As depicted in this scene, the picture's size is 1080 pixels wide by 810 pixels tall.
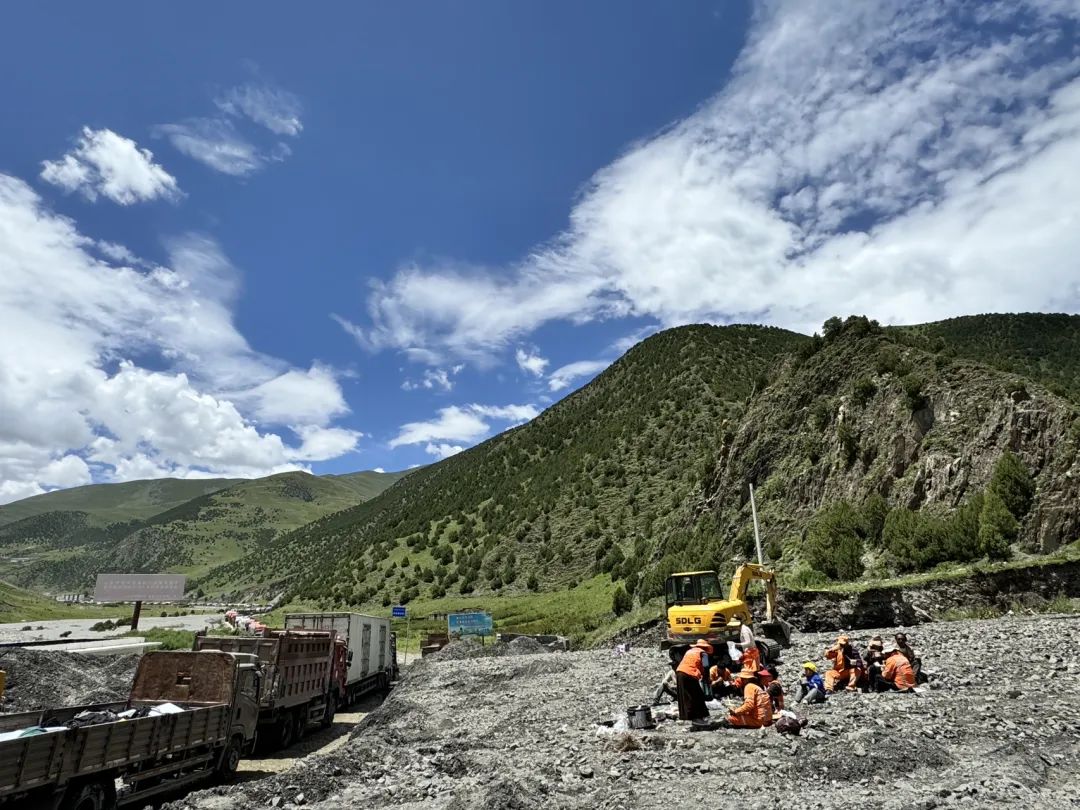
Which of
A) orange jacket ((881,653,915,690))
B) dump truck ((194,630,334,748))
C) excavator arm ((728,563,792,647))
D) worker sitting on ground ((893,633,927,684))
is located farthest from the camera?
excavator arm ((728,563,792,647))

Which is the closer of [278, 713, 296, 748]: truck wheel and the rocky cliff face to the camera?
[278, 713, 296, 748]: truck wheel

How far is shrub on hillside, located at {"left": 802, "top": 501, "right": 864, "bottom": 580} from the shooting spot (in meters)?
29.2

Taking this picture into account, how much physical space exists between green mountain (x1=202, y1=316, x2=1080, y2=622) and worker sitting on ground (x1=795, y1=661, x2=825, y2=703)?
15.5 metres

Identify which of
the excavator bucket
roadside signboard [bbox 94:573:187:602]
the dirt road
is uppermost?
roadside signboard [bbox 94:573:187:602]

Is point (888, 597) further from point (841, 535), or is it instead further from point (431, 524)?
point (431, 524)

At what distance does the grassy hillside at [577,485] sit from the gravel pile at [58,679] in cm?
3568

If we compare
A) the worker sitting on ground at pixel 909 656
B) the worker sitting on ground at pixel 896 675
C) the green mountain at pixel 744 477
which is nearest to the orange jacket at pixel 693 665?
the worker sitting on ground at pixel 896 675

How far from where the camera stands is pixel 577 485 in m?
72.1

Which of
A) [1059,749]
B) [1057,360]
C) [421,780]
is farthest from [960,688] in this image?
[1057,360]

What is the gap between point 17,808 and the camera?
8.35 meters

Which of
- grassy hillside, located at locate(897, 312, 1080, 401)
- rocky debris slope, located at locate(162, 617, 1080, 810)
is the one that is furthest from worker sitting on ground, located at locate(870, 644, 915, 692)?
grassy hillside, located at locate(897, 312, 1080, 401)

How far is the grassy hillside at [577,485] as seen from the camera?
205 ft

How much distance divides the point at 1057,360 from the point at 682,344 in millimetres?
41528

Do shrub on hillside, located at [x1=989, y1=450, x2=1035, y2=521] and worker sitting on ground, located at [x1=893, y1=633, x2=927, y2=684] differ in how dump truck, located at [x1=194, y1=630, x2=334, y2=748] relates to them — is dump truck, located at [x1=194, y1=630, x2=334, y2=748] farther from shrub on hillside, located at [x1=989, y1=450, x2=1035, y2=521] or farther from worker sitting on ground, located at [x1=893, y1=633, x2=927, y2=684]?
shrub on hillside, located at [x1=989, y1=450, x2=1035, y2=521]
